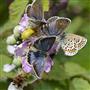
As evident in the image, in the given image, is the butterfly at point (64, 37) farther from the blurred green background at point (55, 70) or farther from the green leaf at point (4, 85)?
the green leaf at point (4, 85)

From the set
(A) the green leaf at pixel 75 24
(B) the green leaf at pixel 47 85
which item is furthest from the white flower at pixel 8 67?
(A) the green leaf at pixel 75 24

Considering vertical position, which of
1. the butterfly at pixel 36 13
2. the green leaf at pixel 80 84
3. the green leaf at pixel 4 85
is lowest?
the green leaf at pixel 80 84

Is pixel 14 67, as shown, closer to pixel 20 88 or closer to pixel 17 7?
pixel 20 88

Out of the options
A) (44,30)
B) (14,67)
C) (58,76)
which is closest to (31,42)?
(44,30)

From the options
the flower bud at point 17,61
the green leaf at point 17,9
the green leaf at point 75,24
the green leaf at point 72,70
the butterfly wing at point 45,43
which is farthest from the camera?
the green leaf at point 75,24

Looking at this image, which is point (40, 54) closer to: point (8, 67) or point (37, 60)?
point (37, 60)
